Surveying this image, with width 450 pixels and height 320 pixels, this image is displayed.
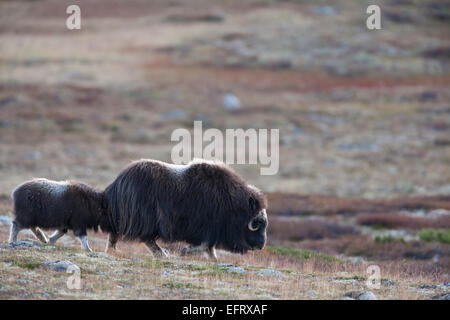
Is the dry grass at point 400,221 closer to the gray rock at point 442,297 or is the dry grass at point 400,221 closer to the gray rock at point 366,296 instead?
the gray rock at point 442,297

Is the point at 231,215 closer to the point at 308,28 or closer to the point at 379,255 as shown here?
the point at 379,255

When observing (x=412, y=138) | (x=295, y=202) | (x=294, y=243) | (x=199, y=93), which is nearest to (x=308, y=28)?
(x=199, y=93)

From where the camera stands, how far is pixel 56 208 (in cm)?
974

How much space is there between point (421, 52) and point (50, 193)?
52.8 meters

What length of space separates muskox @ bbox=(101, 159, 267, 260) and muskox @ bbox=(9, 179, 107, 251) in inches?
15.1

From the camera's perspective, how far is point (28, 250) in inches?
351

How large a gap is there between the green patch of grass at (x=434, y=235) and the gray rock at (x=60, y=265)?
10.9m

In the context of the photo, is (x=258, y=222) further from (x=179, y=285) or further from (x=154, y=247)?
(x=179, y=285)

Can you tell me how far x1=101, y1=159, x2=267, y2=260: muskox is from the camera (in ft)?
33.5

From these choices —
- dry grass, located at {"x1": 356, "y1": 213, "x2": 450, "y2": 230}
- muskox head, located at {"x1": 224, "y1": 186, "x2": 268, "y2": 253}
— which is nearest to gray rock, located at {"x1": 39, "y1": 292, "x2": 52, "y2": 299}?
muskox head, located at {"x1": 224, "y1": 186, "x2": 268, "y2": 253}

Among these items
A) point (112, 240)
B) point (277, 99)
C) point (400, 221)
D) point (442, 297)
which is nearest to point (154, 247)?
point (112, 240)

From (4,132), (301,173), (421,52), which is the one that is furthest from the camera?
(421,52)

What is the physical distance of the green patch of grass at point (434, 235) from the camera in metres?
16.3
